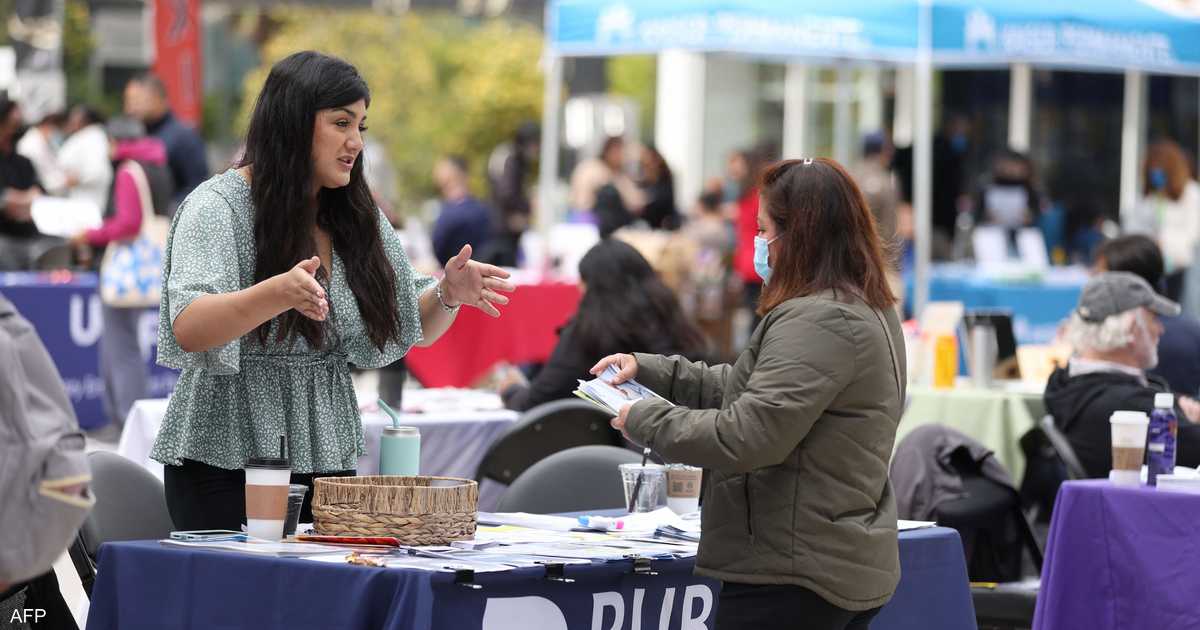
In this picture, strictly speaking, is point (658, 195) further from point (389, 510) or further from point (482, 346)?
point (389, 510)

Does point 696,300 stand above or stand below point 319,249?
below

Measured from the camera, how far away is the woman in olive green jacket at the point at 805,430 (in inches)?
134

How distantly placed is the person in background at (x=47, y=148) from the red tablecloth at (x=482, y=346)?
3.19 metres

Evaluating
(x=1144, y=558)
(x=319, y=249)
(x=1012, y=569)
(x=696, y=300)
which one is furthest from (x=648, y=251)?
(x=319, y=249)

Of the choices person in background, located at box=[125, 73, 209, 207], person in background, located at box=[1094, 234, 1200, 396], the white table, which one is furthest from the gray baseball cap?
person in background, located at box=[125, 73, 209, 207]

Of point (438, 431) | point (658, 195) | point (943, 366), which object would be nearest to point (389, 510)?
point (438, 431)

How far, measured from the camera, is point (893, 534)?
358 cm

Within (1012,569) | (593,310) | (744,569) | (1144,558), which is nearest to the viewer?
(744,569)

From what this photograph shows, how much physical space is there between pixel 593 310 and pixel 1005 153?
10.8 metres

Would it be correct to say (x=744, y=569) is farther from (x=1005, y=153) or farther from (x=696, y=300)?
(x=1005, y=153)

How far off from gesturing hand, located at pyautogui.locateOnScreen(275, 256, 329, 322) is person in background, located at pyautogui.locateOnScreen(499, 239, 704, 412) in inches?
133

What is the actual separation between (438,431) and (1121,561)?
245 cm

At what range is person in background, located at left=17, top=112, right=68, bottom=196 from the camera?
42.9 ft

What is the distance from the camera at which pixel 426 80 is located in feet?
112
